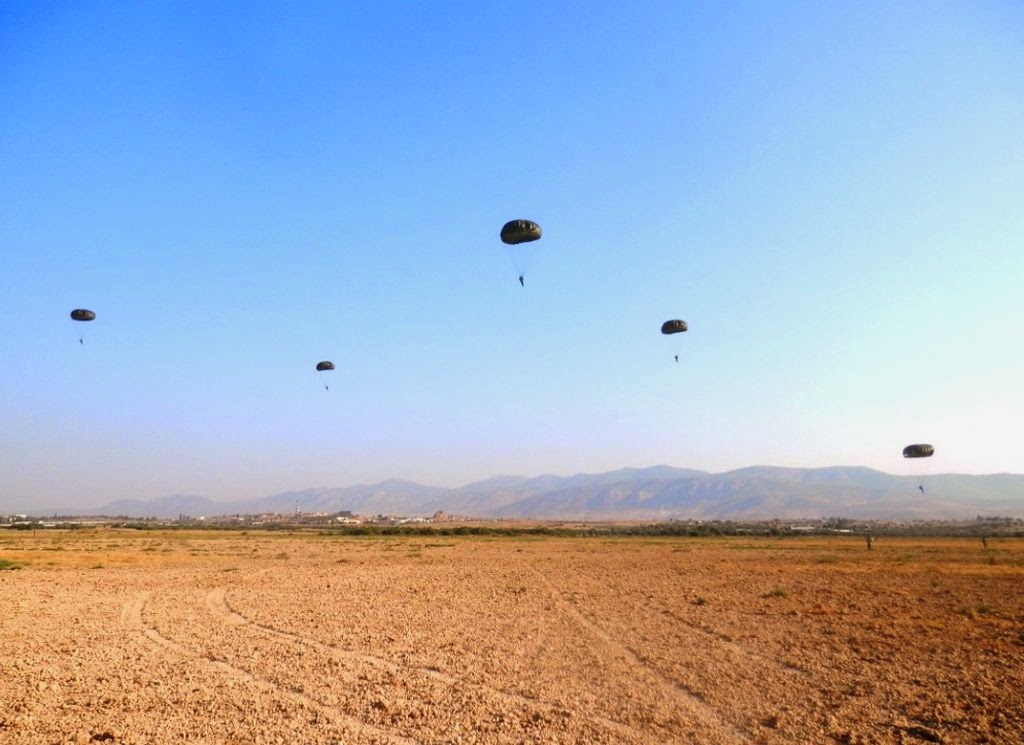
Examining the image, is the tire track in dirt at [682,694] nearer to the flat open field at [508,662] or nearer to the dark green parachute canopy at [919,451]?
the flat open field at [508,662]

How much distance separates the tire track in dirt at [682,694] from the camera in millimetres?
9336

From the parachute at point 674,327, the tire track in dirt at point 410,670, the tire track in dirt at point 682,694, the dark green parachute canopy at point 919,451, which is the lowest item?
the tire track in dirt at point 682,694

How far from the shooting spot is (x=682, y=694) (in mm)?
11062

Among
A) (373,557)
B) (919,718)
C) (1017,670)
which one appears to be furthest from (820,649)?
(373,557)

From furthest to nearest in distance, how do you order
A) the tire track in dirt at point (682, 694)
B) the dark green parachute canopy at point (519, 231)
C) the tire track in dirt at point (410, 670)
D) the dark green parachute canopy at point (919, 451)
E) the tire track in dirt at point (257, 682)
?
the dark green parachute canopy at point (919, 451) < the dark green parachute canopy at point (519, 231) < the tire track in dirt at point (410, 670) < the tire track in dirt at point (682, 694) < the tire track in dirt at point (257, 682)

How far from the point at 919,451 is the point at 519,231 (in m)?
43.8

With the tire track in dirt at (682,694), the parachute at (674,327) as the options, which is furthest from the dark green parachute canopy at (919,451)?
the tire track in dirt at (682,694)

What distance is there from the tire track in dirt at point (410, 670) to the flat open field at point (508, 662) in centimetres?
6

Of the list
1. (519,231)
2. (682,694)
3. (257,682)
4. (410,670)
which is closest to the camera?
(682,694)

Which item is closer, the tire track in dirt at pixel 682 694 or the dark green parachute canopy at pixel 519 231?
the tire track in dirt at pixel 682 694

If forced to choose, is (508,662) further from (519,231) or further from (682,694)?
(519,231)

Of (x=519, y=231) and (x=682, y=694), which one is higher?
(x=519, y=231)

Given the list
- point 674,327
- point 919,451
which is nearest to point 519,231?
point 674,327

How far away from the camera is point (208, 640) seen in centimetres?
1511
